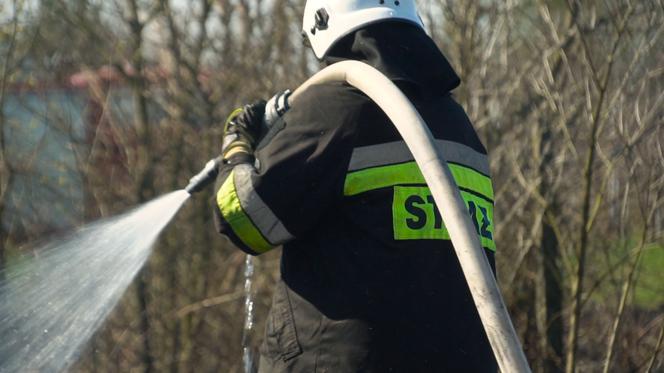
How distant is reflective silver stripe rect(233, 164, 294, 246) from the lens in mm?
3424

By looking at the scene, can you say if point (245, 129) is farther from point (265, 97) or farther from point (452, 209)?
point (265, 97)

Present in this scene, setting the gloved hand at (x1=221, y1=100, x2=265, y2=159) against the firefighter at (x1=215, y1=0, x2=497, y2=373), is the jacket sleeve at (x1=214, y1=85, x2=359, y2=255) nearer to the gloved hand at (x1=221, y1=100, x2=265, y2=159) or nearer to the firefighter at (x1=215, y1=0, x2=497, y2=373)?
the firefighter at (x1=215, y1=0, x2=497, y2=373)

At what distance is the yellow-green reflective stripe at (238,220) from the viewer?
3465 millimetres

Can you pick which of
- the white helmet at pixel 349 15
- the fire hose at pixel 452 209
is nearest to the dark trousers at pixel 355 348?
the fire hose at pixel 452 209

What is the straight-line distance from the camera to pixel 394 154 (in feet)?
11.4

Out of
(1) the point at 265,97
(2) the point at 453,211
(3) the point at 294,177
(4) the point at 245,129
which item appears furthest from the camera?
(1) the point at 265,97

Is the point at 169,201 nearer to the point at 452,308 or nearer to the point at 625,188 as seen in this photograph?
the point at 452,308

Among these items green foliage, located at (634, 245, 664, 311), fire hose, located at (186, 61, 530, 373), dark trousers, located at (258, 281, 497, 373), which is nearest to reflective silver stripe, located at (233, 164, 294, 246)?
dark trousers, located at (258, 281, 497, 373)

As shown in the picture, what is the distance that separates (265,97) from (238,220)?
3.90 metres

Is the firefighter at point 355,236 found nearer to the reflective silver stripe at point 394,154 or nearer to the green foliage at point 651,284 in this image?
the reflective silver stripe at point 394,154

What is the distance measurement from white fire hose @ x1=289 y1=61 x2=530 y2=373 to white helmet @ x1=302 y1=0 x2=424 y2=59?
0.21 metres

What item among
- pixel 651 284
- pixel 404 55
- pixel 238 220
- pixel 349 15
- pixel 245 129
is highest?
pixel 349 15

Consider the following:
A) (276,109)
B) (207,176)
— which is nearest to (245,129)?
(276,109)

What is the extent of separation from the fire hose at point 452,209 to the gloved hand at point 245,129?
1.48 feet
